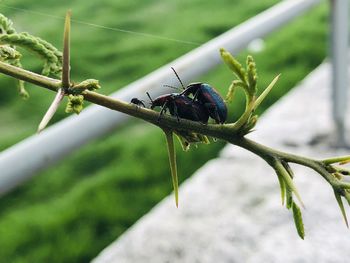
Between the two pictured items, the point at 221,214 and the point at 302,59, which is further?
the point at 302,59

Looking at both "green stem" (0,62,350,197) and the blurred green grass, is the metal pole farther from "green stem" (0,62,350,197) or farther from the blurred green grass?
"green stem" (0,62,350,197)

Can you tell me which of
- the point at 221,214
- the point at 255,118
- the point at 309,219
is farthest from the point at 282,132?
the point at 255,118

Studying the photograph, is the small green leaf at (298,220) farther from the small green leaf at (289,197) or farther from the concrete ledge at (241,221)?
the concrete ledge at (241,221)

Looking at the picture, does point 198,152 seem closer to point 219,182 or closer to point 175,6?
point 219,182

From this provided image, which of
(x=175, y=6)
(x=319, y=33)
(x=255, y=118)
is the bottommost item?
(x=319, y=33)

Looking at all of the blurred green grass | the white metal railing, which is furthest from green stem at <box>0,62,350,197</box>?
the blurred green grass

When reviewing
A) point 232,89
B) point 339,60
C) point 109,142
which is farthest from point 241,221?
point 232,89

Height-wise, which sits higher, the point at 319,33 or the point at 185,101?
the point at 185,101
